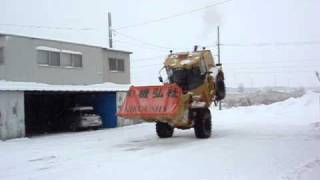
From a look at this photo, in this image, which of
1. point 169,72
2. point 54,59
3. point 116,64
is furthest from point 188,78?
point 116,64

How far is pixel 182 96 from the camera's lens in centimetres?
2072

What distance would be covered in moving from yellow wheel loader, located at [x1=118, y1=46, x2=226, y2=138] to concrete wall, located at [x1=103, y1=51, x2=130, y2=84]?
566 inches

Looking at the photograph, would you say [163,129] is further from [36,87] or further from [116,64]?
[116,64]

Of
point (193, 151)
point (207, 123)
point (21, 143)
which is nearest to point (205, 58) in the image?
point (207, 123)

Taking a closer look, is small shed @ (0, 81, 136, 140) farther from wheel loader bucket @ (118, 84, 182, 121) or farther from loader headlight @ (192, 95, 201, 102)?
loader headlight @ (192, 95, 201, 102)

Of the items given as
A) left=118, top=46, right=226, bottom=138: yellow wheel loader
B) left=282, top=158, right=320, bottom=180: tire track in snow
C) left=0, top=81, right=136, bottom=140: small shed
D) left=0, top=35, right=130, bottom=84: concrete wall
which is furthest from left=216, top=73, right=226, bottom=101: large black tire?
left=0, top=35, right=130, bottom=84: concrete wall

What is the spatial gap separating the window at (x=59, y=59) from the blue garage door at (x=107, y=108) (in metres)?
2.63

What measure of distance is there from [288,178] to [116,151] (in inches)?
319

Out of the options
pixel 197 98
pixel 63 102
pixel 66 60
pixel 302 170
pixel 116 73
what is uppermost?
pixel 66 60

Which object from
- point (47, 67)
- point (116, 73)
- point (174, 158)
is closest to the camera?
point (174, 158)

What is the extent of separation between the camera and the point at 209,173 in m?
12.8

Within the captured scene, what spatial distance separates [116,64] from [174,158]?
2445 centimetres

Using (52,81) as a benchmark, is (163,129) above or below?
below

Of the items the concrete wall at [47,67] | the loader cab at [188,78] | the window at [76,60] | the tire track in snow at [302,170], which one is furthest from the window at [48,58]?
the tire track in snow at [302,170]
